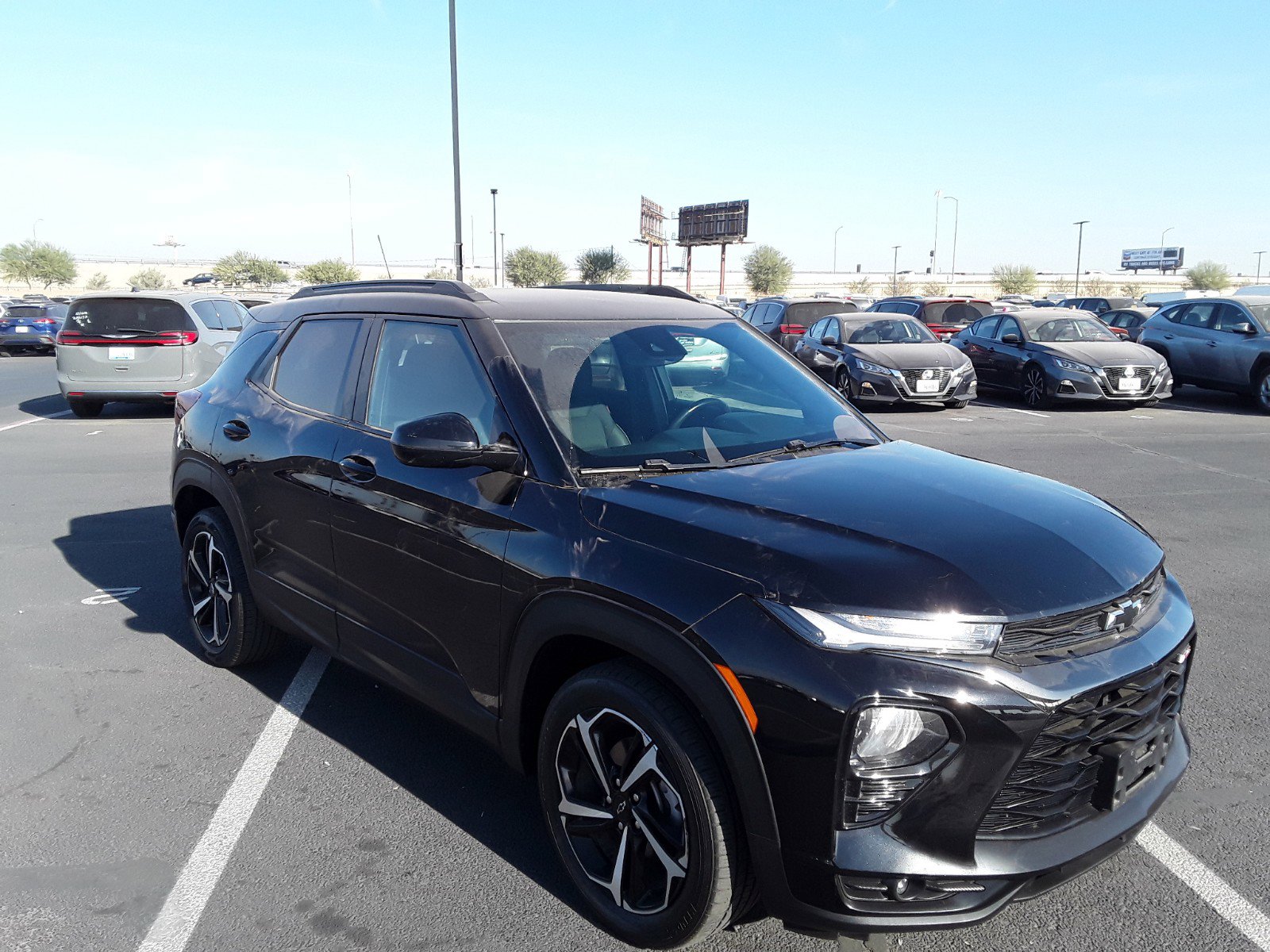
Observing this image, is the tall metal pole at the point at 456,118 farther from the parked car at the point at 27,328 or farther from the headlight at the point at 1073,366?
the parked car at the point at 27,328

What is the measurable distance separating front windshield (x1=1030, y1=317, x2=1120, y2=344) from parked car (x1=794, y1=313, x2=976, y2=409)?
5.82ft

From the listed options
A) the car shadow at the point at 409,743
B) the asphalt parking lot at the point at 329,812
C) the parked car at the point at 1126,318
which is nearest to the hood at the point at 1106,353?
the parked car at the point at 1126,318

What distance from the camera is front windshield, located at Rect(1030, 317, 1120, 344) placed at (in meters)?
16.6

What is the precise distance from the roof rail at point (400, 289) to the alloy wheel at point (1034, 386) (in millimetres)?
14025

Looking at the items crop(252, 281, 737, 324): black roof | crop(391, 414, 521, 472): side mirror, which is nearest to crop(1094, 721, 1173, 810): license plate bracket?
crop(391, 414, 521, 472): side mirror

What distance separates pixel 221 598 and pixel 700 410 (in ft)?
8.56

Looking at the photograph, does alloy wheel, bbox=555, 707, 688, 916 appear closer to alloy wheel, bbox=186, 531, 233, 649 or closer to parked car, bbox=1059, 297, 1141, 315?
alloy wheel, bbox=186, 531, 233, 649

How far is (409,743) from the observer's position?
13.0 feet

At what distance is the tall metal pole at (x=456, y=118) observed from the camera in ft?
58.2

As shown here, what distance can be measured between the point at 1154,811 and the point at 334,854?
244cm

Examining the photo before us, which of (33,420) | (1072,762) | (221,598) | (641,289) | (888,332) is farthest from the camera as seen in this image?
(888,332)

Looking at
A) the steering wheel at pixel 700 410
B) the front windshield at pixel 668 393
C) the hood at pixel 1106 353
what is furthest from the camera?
the hood at pixel 1106 353

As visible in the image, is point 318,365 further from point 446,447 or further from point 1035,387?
point 1035,387

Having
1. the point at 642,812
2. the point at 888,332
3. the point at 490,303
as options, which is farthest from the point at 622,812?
the point at 888,332
